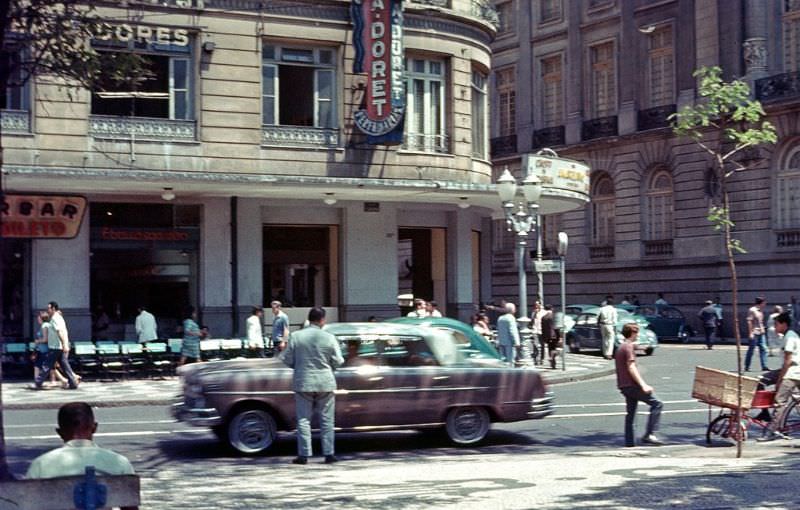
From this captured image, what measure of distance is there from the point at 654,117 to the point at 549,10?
30.0 ft

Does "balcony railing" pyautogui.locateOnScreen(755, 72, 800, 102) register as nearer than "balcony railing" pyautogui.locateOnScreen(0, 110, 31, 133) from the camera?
No

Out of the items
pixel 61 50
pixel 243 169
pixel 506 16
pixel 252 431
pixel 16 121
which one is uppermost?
pixel 506 16

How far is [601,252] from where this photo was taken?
50.3 meters

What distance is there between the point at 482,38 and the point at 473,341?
16023mm

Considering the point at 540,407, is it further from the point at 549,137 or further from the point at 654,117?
the point at 549,137

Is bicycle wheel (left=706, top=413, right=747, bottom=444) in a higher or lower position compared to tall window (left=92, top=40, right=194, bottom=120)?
lower

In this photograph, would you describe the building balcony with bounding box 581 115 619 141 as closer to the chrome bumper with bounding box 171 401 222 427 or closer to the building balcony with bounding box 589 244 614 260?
the building balcony with bounding box 589 244 614 260

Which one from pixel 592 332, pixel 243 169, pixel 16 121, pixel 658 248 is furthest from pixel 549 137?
pixel 16 121

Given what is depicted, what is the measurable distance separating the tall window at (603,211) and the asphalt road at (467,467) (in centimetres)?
3084

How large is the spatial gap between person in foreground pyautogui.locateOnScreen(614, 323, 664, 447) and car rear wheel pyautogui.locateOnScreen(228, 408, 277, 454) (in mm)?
4586

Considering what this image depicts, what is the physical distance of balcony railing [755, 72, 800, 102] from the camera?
41500 mm

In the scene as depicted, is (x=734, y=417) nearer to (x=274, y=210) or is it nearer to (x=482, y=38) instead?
(x=274, y=210)

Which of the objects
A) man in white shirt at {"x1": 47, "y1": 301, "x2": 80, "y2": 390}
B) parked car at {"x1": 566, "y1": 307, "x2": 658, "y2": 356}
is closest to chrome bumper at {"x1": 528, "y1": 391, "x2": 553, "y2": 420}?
man in white shirt at {"x1": 47, "y1": 301, "x2": 80, "y2": 390}

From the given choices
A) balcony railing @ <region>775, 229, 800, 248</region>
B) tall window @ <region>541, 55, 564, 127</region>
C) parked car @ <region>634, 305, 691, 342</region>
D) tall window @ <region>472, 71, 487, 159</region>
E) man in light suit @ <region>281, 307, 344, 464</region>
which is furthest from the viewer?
tall window @ <region>541, 55, 564, 127</region>
